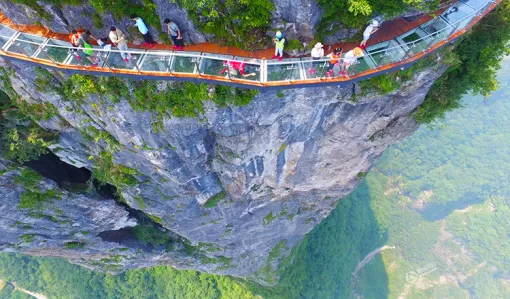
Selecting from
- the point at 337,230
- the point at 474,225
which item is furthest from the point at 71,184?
the point at 474,225

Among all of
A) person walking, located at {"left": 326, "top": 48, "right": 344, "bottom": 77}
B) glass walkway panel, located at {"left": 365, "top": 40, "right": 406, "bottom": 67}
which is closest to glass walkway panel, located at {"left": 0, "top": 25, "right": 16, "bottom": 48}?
person walking, located at {"left": 326, "top": 48, "right": 344, "bottom": 77}

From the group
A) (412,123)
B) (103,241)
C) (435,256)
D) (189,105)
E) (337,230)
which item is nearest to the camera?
(189,105)

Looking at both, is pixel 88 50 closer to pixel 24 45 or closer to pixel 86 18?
pixel 86 18

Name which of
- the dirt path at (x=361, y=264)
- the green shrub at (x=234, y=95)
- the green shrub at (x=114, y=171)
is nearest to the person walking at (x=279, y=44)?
the green shrub at (x=234, y=95)

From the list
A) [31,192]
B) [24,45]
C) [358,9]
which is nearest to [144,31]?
[24,45]

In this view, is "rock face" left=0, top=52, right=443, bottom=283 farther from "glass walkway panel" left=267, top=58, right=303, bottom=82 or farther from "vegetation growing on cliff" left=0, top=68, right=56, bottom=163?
"glass walkway panel" left=267, top=58, right=303, bottom=82

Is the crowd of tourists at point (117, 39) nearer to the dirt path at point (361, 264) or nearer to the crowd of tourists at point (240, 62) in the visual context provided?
the crowd of tourists at point (240, 62)

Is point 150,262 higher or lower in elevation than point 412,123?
lower

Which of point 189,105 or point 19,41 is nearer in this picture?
point 19,41

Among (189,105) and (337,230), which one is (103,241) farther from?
(337,230)
